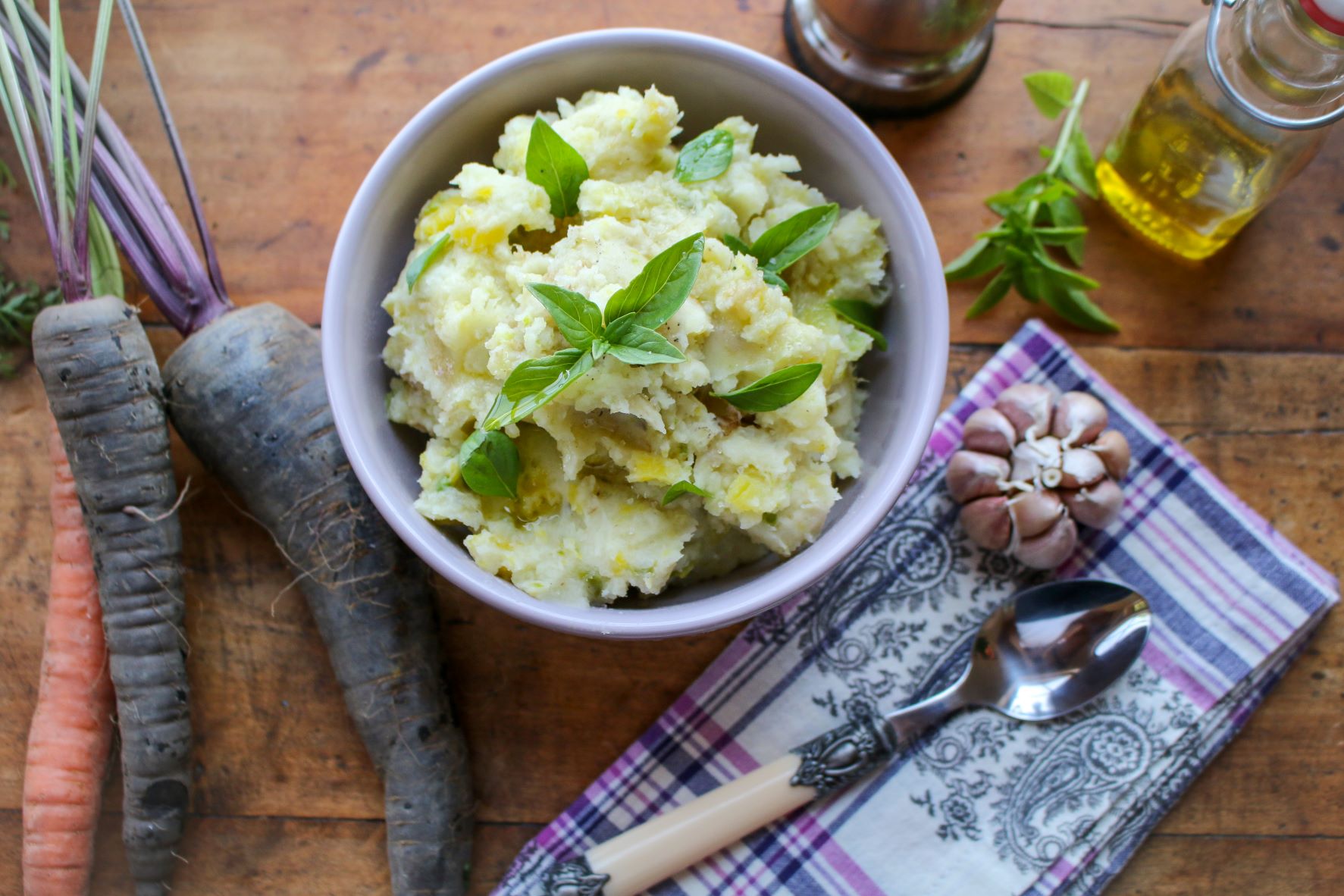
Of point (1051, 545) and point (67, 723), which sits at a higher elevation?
point (1051, 545)

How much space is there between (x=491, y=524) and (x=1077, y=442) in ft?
4.16

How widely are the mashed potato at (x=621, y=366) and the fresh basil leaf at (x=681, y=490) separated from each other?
0.02m

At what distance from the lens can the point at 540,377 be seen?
4.78 feet

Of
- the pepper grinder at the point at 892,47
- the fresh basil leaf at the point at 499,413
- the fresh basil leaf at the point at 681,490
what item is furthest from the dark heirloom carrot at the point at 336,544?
the pepper grinder at the point at 892,47

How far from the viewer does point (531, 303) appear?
60.2 inches

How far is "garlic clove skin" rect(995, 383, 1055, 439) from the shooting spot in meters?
2.13

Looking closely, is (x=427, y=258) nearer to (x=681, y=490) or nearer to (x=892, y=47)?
(x=681, y=490)

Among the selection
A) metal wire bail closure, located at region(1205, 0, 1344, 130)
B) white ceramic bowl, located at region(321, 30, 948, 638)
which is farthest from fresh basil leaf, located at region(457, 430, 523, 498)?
metal wire bail closure, located at region(1205, 0, 1344, 130)

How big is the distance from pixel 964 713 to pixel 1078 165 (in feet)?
4.12

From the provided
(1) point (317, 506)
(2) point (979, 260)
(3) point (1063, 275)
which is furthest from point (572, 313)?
(3) point (1063, 275)

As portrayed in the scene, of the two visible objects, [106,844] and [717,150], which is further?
[106,844]

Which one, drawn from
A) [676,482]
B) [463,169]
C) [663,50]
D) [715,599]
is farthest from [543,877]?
[663,50]

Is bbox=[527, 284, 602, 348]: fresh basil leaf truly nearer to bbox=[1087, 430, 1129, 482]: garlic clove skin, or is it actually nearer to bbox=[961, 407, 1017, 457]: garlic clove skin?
bbox=[961, 407, 1017, 457]: garlic clove skin

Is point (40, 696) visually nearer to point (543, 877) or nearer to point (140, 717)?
point (140, 717)
